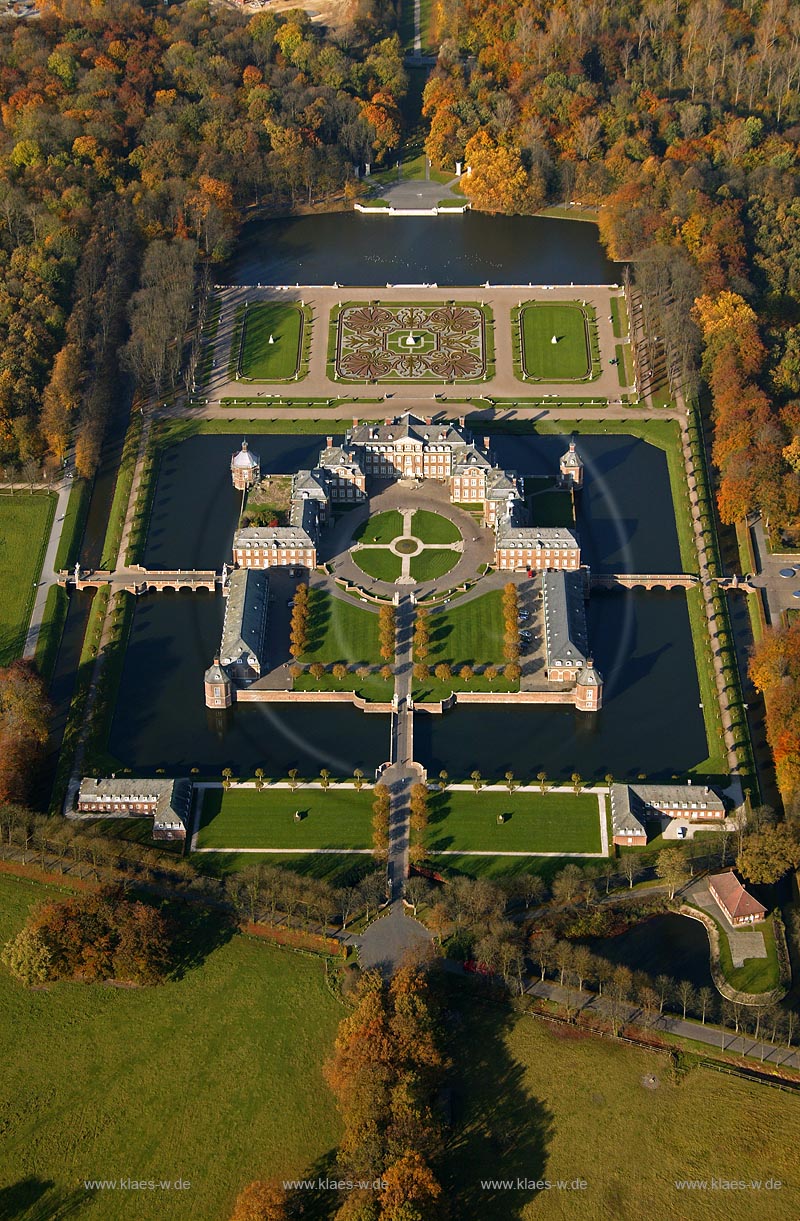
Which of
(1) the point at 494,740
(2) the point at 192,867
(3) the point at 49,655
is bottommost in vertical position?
(2) the point at 192,867

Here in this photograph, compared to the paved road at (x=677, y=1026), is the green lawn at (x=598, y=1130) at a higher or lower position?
lower

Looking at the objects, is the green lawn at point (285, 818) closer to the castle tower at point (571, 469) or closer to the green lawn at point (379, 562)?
the green lawn at point (379, 562)

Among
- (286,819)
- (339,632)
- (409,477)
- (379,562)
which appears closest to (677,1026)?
(286,819)

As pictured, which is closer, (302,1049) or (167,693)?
(302,1049)

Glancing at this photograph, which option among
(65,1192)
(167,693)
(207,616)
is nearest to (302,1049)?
(65,1192)

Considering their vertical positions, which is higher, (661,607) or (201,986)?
(661,607)

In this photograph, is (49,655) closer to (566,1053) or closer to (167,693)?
(167,693)

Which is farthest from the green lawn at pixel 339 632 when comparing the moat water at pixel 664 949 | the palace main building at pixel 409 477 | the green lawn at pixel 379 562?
the moat water at pixel 664 949
